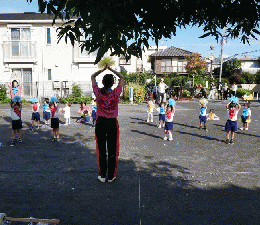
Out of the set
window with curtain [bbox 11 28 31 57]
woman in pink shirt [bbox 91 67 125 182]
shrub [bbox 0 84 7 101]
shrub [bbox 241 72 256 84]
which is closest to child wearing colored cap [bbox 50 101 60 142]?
woman in pink shirt [bbox 91 67 125 182]

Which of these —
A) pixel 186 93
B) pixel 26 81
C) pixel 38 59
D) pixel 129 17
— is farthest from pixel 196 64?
pixel 129 17

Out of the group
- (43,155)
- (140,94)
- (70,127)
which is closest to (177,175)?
(43,155)

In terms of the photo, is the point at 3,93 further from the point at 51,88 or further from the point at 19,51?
the point at 19,51

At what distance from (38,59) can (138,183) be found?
70.1ft

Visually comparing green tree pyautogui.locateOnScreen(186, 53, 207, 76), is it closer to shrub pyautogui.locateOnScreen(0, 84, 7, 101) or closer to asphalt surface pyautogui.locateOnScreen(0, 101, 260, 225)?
shrub pyautogui.locateOnScreen(0, 84, 7, 101)

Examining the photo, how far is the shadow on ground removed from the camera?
3.61 metres

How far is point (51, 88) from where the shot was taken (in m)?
23.3

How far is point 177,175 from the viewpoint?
536 centimetres

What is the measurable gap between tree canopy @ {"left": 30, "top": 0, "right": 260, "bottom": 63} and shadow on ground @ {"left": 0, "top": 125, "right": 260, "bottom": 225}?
2.18 metres

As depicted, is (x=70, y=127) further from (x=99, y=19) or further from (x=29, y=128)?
(x=99, y=19)

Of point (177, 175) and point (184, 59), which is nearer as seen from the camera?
point (177, 175)

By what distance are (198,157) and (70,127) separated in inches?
248

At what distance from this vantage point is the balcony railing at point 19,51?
2281 cm

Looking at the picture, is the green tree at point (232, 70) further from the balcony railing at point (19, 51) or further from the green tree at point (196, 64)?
the balcony railing at point (19, 51)
